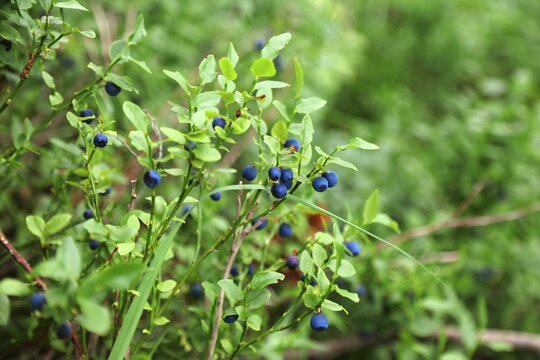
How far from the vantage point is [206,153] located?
0.72 m

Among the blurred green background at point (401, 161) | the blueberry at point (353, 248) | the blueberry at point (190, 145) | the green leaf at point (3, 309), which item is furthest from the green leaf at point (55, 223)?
the blueberry at point (353, 248)

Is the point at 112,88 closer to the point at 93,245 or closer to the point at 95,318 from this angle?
the point at 93,245

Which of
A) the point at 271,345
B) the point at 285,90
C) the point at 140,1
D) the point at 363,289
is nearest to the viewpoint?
the point at 271,345

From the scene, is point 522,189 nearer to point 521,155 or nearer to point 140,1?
point 521,155

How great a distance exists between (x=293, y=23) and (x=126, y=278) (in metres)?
1.74

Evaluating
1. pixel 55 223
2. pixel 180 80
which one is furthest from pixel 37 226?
pixel 180 80

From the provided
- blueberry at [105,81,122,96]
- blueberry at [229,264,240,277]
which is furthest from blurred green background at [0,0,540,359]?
blueberry at [105,81,122,96]

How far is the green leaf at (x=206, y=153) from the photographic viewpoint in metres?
0.71

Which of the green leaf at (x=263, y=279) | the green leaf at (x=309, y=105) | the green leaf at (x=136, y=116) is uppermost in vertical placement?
the green leaf at (x=136, y=116)

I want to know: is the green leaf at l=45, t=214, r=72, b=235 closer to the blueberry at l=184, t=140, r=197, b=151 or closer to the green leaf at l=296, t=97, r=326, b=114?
the blueberry at l=184, t=140, r=197, b=151

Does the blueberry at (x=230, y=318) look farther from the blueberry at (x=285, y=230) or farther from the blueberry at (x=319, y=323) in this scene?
the blueberry at (x=285, y=230)

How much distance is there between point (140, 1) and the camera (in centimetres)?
173

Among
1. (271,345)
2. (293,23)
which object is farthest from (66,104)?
(293,23)

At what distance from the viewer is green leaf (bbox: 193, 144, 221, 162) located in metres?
0.71
